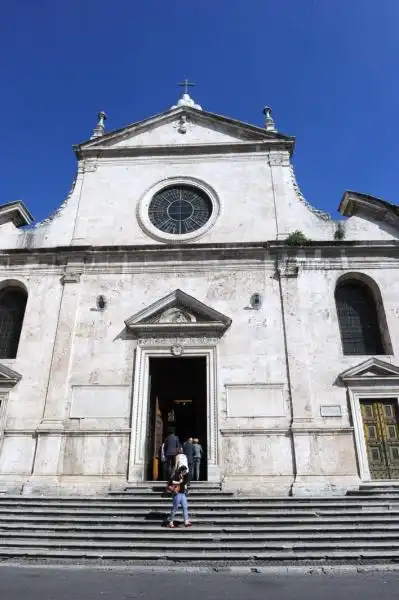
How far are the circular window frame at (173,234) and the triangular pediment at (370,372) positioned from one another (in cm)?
638

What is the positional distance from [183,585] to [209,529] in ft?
8.68

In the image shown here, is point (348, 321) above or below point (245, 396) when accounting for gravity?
above

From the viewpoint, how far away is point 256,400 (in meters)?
12.4

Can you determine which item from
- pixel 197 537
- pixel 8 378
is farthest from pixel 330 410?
pixel 8 378

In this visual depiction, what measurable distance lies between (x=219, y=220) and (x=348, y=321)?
5304 millimetres

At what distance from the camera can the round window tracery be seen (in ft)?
51.0

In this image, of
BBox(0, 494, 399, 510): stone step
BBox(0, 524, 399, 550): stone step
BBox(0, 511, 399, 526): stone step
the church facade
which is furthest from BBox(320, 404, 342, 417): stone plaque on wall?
BBox(0, 524, 399, 550): stone step

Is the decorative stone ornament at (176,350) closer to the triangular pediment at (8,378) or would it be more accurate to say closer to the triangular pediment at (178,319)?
the triangular pediment at (178,319)

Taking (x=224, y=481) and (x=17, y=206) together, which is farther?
(x=17, y=206)

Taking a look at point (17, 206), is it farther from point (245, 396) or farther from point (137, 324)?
point (245, 396)

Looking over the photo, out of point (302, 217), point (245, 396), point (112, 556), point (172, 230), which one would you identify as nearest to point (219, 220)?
point (172, 230)

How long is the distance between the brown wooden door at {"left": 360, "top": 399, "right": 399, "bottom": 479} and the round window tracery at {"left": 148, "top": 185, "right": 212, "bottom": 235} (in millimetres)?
7837

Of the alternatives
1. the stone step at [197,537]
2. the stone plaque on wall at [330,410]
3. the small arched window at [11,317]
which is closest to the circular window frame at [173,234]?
the small arched window at [11,317]

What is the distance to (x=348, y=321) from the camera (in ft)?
45.3
